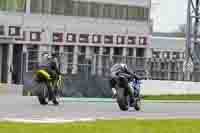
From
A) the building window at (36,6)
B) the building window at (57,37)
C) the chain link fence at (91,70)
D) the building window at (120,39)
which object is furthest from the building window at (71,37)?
the chain link fence at (91,70)

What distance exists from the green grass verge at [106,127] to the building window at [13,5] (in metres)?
54.1

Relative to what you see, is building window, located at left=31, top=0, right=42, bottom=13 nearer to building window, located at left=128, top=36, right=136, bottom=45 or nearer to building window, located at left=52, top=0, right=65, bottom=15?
building window, located at left=52, top=0, right=65, bottom=15

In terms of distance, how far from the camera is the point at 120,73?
72.6 ft

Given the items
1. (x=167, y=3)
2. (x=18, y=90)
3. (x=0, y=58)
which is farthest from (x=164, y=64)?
(x=167, y=3)

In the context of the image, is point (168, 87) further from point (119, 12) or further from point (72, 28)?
point (119, 12)

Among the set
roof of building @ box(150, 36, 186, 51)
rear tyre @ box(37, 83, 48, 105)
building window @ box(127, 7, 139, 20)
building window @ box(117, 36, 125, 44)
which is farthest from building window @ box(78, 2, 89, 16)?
rear tyre @ box(37, 83, 48, 105)

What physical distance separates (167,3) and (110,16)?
22.1 m

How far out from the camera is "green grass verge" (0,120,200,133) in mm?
13109

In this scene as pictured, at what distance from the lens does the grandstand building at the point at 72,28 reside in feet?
224

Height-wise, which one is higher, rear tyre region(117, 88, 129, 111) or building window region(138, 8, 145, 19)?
building window region(138, 8, 145, 19)

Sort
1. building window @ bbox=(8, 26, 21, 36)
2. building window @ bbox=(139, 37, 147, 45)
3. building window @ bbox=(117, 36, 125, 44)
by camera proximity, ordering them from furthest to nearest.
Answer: building window @ bbox=(139, 37, 147, 45) → building window @ bbox=(117, 36, 125, 44) → building window @ bbox=(8, 26, 21, 36)

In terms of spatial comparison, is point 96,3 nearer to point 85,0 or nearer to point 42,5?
point 85,0

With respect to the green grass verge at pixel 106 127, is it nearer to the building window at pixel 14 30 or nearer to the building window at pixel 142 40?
the building window at pixel 14 30

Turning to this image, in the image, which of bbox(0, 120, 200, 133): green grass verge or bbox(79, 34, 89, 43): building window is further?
bbox(79, 34, 89, 43): building window
